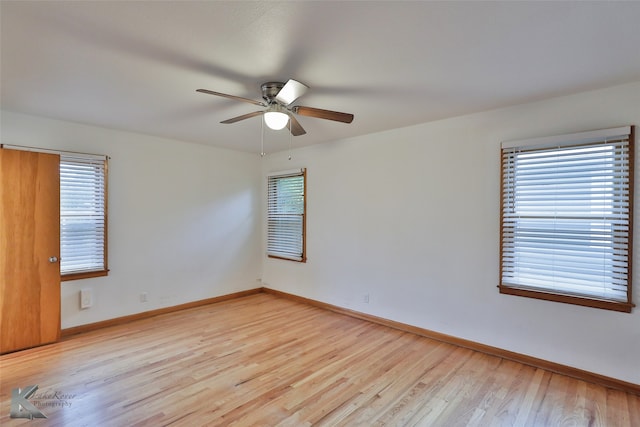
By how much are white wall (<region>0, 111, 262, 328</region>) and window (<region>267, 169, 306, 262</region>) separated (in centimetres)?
30

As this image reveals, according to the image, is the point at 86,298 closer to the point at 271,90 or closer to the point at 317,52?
the point at 271,90

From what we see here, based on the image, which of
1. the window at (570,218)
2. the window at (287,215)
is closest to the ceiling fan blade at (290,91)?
the window at (570,218)

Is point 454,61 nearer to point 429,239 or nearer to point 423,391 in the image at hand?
point 429,239

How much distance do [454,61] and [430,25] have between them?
49 centimetres

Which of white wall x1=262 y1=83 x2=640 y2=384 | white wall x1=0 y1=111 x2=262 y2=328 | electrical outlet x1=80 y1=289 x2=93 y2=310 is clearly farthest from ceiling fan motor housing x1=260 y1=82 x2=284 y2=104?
electrical outlet x1=80 y1=289 x2=93 y2=310

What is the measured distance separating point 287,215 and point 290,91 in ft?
10.2

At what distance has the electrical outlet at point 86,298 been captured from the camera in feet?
12.0

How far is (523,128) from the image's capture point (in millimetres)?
2953

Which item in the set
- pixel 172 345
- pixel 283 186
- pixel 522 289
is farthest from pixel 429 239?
pixel 172 345

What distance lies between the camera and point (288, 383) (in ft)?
8.41

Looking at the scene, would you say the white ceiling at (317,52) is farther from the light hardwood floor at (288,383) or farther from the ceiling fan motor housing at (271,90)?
the light hardwood floor at (288,383)

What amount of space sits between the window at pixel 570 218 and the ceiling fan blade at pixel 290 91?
2072 millimetres

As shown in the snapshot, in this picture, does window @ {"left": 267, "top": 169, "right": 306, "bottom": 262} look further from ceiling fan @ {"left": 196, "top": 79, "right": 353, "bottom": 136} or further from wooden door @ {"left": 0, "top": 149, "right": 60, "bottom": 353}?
wooden door @ {"left": 0, "top": 149, "right": 60, "bottom": 353}

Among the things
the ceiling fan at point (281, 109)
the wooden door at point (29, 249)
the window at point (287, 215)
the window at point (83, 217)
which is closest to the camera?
the ceiling fan at point (281, 109)
